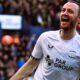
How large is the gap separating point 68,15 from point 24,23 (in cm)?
1288

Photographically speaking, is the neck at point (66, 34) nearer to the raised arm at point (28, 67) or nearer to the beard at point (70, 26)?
the beard at point (70, 26)

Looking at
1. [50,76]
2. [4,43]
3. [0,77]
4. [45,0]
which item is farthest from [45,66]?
[45,0]

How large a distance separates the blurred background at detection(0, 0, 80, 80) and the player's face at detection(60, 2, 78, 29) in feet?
34.9

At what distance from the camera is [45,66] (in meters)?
5.09

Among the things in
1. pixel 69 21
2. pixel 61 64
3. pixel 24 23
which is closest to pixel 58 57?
pixel 61 64

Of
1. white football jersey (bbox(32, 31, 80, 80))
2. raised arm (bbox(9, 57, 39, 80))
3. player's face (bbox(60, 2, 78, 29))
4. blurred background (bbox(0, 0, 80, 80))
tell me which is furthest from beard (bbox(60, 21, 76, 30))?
blurred background (bbox(0, 0, 80, 80))

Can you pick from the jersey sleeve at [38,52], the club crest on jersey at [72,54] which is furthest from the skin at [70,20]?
the jersey sleeve at [38,52]

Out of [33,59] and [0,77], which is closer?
[33,59]

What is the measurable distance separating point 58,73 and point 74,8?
0.78 m

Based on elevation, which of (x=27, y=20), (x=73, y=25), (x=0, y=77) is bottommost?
(x=0, y=77)

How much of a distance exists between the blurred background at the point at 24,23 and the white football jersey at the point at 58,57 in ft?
34.5

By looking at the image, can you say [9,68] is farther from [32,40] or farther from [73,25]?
[73,25]

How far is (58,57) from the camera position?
4977mm

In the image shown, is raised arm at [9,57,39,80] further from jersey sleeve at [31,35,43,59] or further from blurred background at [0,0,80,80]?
blurred background at [0,0,80,80]
